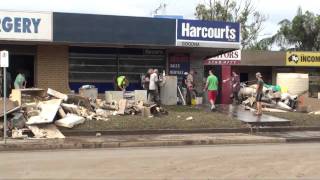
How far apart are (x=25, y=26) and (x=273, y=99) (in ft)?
41.6

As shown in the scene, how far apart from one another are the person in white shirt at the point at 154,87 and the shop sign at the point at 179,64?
3112mm

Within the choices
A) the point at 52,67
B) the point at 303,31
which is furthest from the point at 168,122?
the point at 303,31

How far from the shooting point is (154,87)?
26688 millimetres

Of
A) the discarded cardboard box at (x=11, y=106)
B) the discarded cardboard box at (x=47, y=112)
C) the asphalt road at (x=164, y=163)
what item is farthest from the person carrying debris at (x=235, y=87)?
the asphalt road at (x=164, y=163)

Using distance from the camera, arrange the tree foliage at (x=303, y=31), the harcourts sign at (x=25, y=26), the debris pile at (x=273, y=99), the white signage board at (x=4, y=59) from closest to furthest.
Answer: the white signage board at (x=4, y=59) → the harcourts sign at (x=25, y=26) → the debris pile at (x=273, y=99) → the tree foliage at (x=303, y=31)

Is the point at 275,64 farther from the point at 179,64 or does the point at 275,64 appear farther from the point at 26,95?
the point at 26,95

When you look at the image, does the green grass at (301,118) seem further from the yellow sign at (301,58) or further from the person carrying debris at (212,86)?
the yellow sign at (301,58)

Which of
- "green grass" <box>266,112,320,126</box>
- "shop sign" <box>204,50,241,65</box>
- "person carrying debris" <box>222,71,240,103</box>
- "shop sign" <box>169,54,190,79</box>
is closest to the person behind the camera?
"green grass" <box>266,112,320,126</box>

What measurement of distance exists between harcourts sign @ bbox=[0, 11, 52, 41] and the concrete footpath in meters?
6.70

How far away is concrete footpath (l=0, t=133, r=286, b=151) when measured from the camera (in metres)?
18.3

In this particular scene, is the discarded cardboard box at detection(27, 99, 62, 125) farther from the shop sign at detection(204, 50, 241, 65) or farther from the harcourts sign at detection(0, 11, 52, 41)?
the shop sign at detection(204, 50, 241, 65)

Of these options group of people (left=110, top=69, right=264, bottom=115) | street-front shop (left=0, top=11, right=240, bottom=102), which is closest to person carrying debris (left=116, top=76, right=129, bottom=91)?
group of people (left=110, top=69, right=264, bottom=115)

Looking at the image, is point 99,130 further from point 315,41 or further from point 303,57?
point 315,41

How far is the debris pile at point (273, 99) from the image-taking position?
98.4ft
